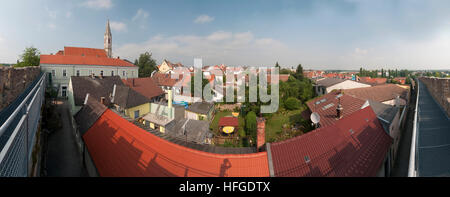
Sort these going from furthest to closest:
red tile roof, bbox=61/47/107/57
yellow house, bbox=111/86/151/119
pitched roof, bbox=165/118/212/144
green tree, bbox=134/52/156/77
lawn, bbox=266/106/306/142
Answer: green tree, bbox=134/52/156/77 < red tile roof, bbox=61/47/107/57 < lawn, bbox=266/106/306/142 < yellow house, bbox=111/86/151/119 < pitched roof, bbox=165/118/212/144

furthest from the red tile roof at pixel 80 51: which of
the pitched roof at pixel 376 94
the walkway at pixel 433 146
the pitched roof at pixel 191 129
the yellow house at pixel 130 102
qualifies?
the walkway at pixel 433 146

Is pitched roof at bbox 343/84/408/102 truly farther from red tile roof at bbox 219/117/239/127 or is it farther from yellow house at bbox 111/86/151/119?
yellow house at bbox 111/86/151/119

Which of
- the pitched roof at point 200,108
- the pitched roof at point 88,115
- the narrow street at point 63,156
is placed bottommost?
the narrow street at point 63,156

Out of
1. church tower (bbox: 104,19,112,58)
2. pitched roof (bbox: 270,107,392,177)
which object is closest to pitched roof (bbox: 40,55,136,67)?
church tower (bbox: 104,19,112,58)

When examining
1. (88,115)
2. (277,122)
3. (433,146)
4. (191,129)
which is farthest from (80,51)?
(433,146)

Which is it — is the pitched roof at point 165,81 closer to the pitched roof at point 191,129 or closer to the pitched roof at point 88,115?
the pitched roof at point 191,129

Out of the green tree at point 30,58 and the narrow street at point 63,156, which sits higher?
the green tree at point 30,58
